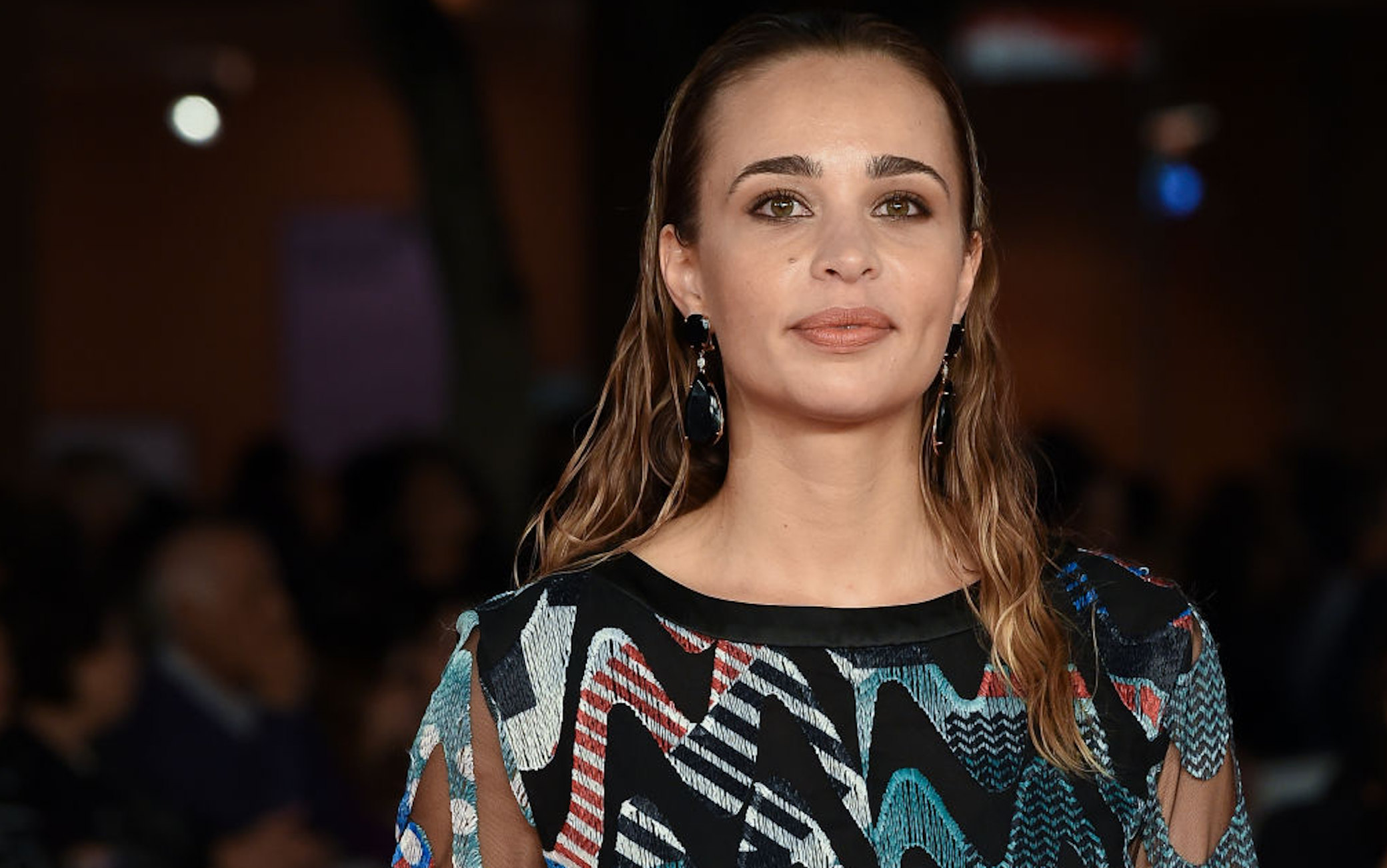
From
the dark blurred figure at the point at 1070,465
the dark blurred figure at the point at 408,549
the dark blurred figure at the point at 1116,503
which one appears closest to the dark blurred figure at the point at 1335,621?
the dark blurred figure at the point at 1116,503

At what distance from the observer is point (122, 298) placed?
12.6 meters

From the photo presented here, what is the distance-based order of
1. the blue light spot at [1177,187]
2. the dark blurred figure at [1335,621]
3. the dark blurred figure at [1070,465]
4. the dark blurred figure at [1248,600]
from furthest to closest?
the blue light spot at [1177,187]
the dark blurred figure at [1070,465]
the dark blurred figure at [1248,600]
the dark blurred figure at [1335,621]

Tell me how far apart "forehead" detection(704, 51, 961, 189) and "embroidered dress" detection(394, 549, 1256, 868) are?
1.39 ft

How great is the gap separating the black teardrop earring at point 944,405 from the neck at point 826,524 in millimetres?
33

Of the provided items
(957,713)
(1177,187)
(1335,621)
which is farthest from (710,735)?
(1177,187)

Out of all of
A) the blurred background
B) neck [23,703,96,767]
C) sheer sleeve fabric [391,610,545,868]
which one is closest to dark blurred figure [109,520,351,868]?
neck [23,703,96,767]

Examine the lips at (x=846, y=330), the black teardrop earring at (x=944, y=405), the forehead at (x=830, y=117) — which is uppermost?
the forehead at (x=830, y=117)

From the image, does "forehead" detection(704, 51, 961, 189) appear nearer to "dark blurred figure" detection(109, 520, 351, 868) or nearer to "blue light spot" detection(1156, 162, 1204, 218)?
"dark blurred figure" detection(109, 520, 351, 868)

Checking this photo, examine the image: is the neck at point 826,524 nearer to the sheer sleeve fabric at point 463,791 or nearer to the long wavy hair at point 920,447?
the long wavy hair at point 920,447

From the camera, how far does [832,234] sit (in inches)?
74.3

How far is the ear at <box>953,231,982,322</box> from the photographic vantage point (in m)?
2.00

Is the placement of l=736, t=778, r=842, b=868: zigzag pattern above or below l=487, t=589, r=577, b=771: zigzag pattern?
below

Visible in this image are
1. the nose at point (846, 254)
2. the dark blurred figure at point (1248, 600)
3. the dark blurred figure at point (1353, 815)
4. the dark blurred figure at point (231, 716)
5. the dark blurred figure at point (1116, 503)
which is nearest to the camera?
the nose at point (846, 254)

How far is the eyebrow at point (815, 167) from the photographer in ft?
6.29
